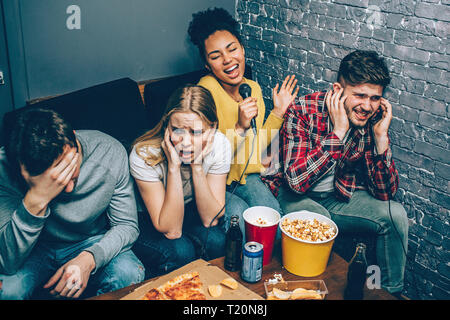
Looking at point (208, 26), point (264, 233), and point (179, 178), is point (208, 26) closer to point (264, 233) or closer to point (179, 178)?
point (179, 178)

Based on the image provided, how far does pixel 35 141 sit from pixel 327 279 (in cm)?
114

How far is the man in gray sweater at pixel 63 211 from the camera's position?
1533 millimetres

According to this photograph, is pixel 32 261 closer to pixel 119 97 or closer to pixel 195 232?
pixel 195 232

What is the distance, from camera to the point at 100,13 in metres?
2.48

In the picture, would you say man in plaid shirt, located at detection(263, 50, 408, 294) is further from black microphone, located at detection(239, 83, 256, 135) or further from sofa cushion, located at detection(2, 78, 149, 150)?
sofa cushion, located at detection(2, 78, 149, 150)

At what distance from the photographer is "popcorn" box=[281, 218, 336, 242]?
156 centimetres

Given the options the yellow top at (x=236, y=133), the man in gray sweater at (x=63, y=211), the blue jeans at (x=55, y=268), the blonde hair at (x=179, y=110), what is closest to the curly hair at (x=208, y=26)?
the yellow top at (x=236, y=133)

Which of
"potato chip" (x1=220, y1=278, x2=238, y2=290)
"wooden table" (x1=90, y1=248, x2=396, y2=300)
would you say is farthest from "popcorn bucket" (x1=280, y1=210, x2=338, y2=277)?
"potato chip" (x1=220, y1=278, x2=238, y2=290)

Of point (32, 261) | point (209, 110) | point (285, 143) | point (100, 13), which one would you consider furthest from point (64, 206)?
point (100, 13)

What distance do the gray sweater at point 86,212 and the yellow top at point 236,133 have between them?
62cm

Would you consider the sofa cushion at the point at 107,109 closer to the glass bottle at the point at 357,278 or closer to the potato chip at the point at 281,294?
the potato chip at the point at 281,294

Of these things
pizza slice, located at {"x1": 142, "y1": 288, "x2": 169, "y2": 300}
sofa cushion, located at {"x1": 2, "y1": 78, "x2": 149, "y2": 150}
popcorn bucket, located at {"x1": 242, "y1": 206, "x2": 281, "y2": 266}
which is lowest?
pizza slice, located at {"x1": 142, "y1": 288, "x2": 169, "y2": 300}

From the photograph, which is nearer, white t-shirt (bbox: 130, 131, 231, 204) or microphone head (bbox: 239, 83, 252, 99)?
white t-shirt (bbox: 130, 131, 231, 204)

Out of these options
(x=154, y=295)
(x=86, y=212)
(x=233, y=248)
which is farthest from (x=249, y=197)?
(x=154, y=295)
